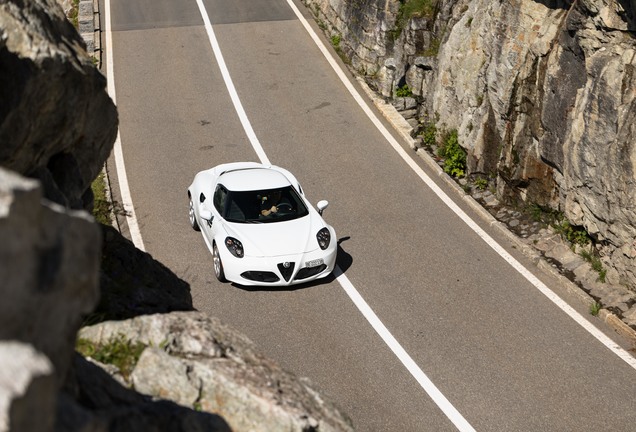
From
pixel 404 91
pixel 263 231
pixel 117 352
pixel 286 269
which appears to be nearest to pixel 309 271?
pixel 286 269

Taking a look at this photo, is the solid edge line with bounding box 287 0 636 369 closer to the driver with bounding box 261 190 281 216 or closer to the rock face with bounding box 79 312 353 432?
the driver with bounding box 261 190 281 216

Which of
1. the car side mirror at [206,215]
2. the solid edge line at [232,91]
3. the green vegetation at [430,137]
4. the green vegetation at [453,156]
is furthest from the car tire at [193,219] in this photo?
the green vegetation at [430,137]

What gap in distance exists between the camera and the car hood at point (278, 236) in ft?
45.9

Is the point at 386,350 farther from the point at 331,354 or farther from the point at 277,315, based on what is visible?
the point at 277,315

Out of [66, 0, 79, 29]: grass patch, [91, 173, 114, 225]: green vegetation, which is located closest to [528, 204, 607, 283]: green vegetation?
[91, 173, 114, 225]: green vegetation

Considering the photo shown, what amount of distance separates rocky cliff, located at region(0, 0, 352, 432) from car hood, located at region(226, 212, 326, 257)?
13.1ft

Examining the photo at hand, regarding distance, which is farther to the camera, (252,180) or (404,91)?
(404,91)

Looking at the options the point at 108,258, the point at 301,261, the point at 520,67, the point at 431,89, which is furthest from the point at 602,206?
the point at 108,258

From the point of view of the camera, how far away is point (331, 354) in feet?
41.2

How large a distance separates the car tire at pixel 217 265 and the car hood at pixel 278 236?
1.50 feet

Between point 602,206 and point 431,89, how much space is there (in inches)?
291

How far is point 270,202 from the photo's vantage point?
14938mm

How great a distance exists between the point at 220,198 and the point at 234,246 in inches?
55.7

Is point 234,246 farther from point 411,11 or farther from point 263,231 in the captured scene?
point 411,11
